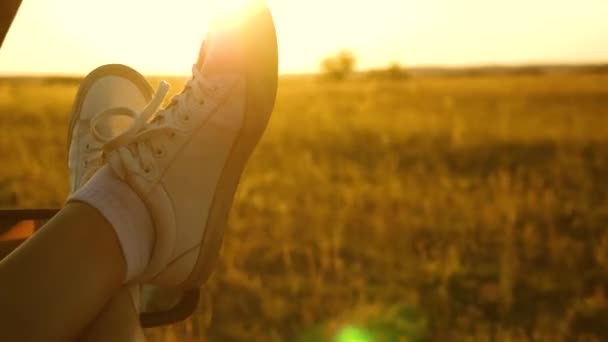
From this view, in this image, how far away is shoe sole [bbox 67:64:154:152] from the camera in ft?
6.96

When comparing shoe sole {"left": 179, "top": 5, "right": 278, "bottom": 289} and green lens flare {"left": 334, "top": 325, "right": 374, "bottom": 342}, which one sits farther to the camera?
green lens flare {"left": 334, "top": 325, "right": 374, "bottom": 342}

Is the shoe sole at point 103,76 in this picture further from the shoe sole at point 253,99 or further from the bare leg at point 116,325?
the bare leg at point 116,325

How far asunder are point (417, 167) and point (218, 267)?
2.13m

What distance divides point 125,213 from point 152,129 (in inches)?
10.8

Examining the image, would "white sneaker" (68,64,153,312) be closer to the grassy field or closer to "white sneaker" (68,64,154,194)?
"white sneaker" (68,64,154,194)

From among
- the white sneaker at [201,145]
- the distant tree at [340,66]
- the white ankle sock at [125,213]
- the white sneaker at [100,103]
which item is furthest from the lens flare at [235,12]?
the distant tree at [340,66]

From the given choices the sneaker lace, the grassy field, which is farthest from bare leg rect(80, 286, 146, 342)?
the grassy field

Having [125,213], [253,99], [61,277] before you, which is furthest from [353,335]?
[61,277]

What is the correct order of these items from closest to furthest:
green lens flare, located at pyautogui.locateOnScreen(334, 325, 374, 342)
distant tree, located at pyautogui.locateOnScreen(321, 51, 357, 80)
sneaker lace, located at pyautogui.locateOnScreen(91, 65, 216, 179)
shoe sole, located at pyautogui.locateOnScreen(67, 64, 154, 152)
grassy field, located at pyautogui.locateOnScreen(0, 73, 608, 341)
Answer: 1. sneaker lace, located at pyautogui.locateOnScreen(91, 65, 216, 179)
2. shoe sole, located at pyautogui.locateOnScreen(67, 64, 154, 152)
3. green lens flare, located at pyautogui.locateOnScreen(334, 325, 374, 342)
4. grassy field, located at pyautogui.locateOnScreen(0, 73, 608, 341)
5. distant tree, located at pyautogui.locateOnScreen(321, 51, 357, 80)

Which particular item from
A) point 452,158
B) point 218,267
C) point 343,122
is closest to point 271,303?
point 218,267

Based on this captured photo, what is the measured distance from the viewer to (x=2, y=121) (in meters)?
6.96

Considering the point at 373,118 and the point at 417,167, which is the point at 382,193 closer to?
the point at 417,167

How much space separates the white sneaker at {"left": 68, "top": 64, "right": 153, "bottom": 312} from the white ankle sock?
1.23 feet

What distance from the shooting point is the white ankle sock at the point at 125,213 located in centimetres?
141
